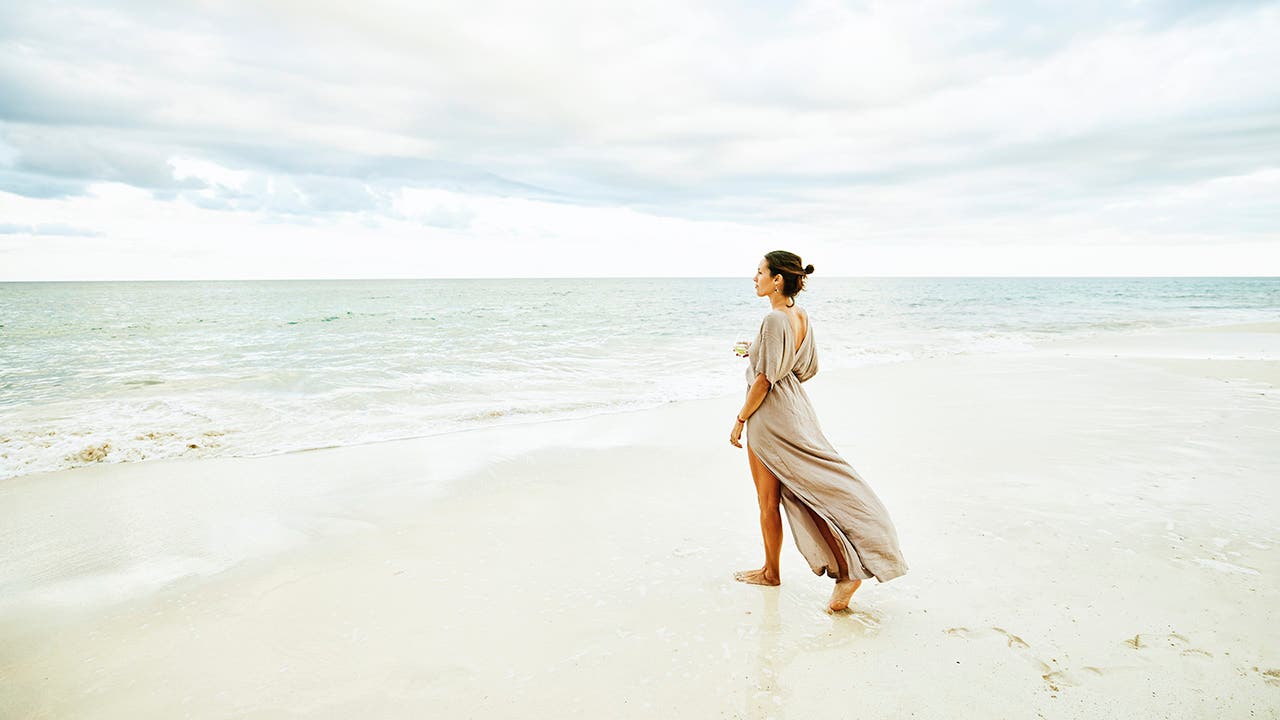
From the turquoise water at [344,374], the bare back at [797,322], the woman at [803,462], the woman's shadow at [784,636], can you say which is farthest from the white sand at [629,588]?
the turquoise water at [344,374]

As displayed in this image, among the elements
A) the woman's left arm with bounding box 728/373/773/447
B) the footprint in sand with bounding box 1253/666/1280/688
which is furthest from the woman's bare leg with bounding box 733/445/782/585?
the footprint in sand with bounding box 1253/666/1280/688

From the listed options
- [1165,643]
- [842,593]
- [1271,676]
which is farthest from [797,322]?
[1271,676]

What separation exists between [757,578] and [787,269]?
1.90 m

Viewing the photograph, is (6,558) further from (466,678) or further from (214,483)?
(466,678)

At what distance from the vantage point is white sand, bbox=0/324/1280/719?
2764mm

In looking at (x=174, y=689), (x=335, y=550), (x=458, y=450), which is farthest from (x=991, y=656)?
(x=458, y=450)

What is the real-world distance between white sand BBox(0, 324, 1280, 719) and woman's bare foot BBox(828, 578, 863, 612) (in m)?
0.08

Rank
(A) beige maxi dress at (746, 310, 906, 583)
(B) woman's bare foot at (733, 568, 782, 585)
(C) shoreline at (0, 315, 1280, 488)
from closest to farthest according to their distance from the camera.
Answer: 1. (A) beige maxi dress at (746, 310, 906, 583)
2. (B) woman's bare foot at (733, 568, 782, 585)
3. (C) shoreline at (0, 315, 1280, 488)

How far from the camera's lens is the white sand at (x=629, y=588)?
9.07 ft

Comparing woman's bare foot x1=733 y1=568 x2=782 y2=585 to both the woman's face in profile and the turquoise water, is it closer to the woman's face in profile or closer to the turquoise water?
the woman's face in profile

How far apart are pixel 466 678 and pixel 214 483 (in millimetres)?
4683

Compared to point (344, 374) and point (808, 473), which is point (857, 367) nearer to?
point (808, 473)

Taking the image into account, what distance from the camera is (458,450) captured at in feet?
23.4

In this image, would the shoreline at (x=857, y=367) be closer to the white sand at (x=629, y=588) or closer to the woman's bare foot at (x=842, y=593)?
the white sand at (x=629, y=588)
